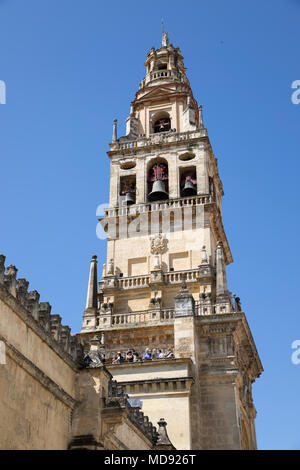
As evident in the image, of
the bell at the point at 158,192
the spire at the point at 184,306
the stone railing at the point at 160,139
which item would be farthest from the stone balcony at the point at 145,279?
the stone railing at the point at 160,139

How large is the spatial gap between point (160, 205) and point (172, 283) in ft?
18.6

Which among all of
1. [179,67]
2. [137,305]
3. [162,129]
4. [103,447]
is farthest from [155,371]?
[179,67]

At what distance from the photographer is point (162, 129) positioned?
44031 mm

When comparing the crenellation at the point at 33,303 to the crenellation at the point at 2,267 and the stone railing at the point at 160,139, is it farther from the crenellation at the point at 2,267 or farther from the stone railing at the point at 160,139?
the stone railing at the point at 160,139

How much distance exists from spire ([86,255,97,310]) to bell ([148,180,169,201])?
563 cm

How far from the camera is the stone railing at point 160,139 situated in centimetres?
4141

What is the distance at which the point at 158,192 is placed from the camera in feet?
129

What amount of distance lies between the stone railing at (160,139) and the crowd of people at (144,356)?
52.8 feet

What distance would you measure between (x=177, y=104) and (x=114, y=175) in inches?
300

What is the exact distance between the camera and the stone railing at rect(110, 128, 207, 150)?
4141 centimetres

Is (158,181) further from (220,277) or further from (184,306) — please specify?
(184,306)

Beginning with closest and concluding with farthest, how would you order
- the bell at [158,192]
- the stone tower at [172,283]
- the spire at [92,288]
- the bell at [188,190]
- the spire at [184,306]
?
the stone tower at [172,283]
the spire at [184,306]
the spire at [92,288]
the bell at [158,192]
the bell at [188,190]

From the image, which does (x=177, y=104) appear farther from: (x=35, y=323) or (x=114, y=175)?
(x=35, y=323)

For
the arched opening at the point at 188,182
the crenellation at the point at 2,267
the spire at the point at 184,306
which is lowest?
the crenellation at the point at 2,267
